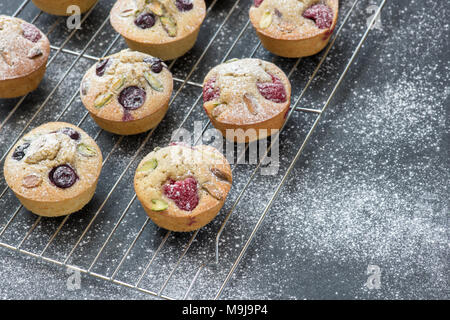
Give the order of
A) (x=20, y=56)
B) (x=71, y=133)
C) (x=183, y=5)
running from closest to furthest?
(x=71, y=133)
(x=20, y=56)
(x=183, y=5)

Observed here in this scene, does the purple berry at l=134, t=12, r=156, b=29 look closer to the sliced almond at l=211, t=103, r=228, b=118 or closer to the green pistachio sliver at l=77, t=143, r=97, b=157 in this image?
the sliced almond at l=211, t=103, r=228, b=118

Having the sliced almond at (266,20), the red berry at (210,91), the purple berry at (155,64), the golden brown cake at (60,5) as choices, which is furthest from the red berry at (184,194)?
the golden brown cake at (60,5)

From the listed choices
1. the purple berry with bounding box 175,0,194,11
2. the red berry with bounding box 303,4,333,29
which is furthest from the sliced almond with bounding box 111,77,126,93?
the red berry with bounding box 303,4,333,29

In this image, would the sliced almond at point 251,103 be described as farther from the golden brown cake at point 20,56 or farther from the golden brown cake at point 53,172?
the golden brown cake at point 20,56

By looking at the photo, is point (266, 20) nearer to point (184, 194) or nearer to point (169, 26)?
point (169, 26)

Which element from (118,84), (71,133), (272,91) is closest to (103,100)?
(118,84)
